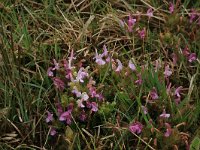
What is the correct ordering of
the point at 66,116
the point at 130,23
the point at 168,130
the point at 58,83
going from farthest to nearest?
the point at 130,23 → the point at 58,83 → the point at 66,116 → the point at 168,130

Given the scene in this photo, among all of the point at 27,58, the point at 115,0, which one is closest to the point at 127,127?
the point at 27,58

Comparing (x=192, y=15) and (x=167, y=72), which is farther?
(x=192, y=15)

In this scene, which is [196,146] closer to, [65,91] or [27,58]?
[65,91]

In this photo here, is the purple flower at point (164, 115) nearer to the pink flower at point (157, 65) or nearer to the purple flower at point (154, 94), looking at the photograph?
the purple flower at point (154, 94)

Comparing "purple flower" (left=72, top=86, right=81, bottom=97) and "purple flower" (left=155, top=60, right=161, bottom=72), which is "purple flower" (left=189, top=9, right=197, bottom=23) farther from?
"purple flower" (left=72, top=86, right=81, bottom=97)

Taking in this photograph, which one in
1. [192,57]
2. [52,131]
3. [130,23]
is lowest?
[52,131]

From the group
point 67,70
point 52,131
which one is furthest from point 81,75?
point 52,131

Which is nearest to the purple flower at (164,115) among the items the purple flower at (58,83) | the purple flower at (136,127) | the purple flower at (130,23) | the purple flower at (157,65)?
the purple flower at (136,127)

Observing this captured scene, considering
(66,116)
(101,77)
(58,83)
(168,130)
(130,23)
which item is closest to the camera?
(168,130)

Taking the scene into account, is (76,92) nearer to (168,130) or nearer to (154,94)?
(154,94)
